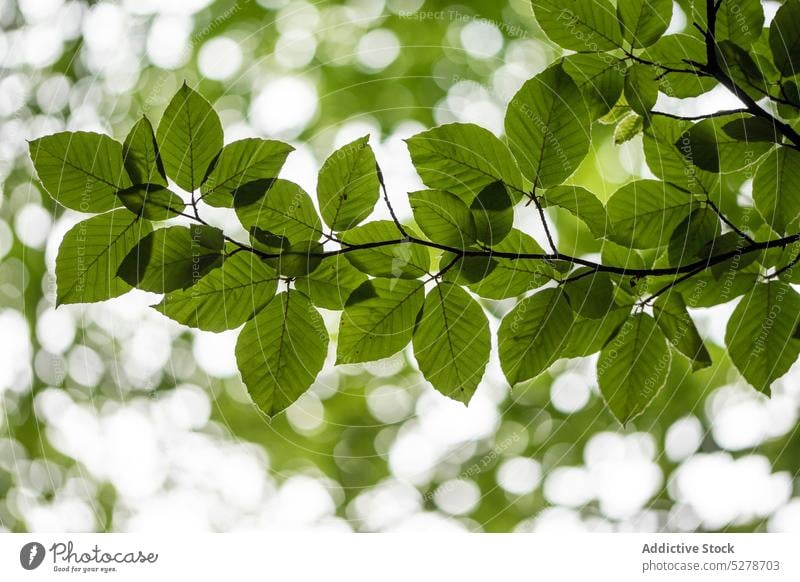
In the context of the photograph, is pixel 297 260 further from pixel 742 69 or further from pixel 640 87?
pixel 742 69

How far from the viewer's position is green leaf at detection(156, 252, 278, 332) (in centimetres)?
57

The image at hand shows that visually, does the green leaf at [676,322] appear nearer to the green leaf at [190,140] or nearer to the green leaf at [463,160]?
the green leaf at [463,160]

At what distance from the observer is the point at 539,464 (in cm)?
288

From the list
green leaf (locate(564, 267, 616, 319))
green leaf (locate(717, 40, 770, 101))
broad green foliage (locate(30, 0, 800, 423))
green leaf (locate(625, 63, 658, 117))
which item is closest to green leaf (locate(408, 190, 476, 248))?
broad green foliage (locate(30, 0, 800, 423))

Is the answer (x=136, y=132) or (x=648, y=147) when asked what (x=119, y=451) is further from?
(x=648, y=147)

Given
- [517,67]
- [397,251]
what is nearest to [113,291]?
[397,251]

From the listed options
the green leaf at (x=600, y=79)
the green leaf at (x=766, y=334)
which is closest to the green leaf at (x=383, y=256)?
the green leaf at (x=600, y=79)

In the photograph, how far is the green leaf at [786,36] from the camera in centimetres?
62

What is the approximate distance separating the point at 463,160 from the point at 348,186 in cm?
11

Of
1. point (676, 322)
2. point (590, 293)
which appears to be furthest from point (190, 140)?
point (676, 322)

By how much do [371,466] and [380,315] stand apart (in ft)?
8.82

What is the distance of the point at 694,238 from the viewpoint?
62 cm

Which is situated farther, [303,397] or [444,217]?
[303,397]

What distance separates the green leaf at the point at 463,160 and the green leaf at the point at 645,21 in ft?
→ 0.61
